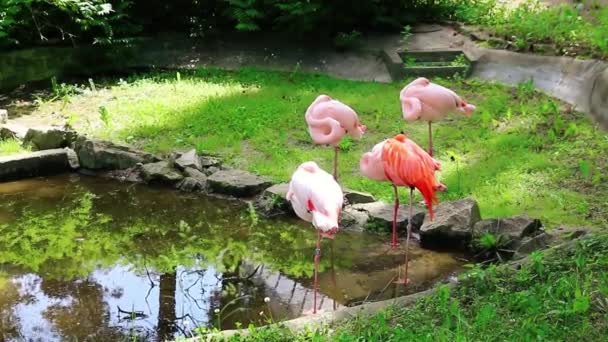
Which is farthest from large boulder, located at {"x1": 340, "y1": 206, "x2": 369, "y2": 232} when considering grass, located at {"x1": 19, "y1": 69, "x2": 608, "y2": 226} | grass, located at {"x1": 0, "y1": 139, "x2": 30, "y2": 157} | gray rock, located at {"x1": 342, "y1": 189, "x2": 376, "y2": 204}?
grass, located at {"x1": 0, "y1": 139, "x2": 30, "y2": 157}

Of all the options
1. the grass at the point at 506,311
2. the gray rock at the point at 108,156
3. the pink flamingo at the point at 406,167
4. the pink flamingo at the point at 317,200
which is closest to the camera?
the grass at the point at 506,311

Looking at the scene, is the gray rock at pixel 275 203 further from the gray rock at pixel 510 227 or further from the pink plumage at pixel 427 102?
the gray rock at pixel 510 227

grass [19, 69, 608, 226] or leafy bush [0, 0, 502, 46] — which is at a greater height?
leafy bush [0, 0, 502, 46]

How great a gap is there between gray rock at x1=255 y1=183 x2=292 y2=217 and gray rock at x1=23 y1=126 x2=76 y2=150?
2.22 meters

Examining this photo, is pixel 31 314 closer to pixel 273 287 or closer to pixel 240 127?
pixel 273 287

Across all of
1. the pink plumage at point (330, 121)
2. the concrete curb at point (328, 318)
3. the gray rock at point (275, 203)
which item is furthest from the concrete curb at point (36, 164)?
the concrete curb at point (328, 318)

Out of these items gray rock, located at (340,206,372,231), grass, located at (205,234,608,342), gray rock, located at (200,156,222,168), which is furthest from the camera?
gray rock, located at (200,156,222,168)

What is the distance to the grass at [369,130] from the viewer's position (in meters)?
6.11

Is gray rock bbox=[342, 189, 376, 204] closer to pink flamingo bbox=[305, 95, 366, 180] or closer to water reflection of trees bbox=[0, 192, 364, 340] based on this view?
pink flamingo bbox=[305, 95, 366, 180]

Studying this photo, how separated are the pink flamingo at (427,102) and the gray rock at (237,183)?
1.30m

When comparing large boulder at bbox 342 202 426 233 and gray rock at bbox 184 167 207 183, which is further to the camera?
gray rock at bbox 184 167 207 183

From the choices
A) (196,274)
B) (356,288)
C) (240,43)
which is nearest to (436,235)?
(356,288)

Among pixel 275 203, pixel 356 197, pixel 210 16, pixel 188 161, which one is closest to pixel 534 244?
pixel 356 197

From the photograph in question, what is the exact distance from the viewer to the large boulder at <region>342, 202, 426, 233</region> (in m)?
5.70
